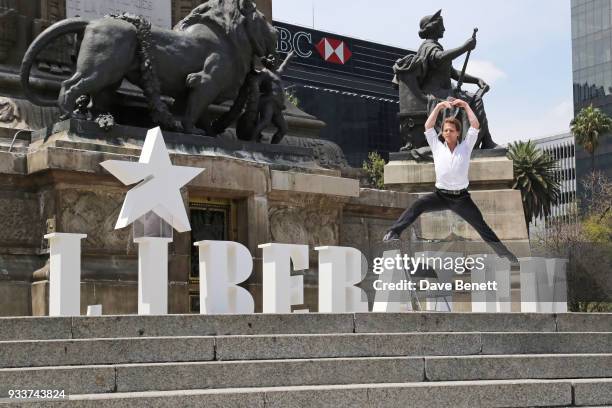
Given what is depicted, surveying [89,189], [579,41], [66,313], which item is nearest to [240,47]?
[89,189]

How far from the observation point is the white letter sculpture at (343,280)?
1238 cm

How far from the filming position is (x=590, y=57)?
123 meters

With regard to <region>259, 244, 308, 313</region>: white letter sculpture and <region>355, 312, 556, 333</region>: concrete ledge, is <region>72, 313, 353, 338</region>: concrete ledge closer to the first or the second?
<region>355, 312, 556, 333</region>: concrete ledge

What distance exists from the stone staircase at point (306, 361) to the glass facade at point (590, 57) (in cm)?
10878

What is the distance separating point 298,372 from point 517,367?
88.5 inches

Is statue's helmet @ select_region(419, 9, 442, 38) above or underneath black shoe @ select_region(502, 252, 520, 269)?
above

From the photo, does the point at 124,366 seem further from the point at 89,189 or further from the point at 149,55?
the point at 149,55

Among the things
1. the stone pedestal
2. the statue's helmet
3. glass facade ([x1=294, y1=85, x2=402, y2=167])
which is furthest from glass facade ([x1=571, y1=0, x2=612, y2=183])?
the stone pedestal

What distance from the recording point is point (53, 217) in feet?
48.9

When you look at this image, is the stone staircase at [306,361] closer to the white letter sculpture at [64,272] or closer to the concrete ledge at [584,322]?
the concrete ledge at [584,322]

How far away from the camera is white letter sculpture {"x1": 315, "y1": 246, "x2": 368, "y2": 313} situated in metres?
12.4

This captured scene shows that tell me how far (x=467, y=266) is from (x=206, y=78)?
21.7 feet

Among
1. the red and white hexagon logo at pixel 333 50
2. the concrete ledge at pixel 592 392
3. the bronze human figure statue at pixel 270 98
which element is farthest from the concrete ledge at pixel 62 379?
the red and white hexagon logo at pixel 333 50

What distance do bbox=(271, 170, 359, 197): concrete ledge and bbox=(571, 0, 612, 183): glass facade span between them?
10203 centimetres
